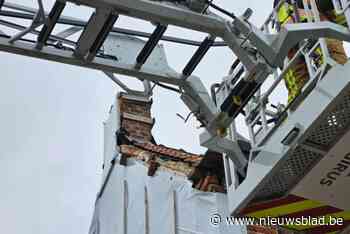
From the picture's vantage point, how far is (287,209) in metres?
6.62

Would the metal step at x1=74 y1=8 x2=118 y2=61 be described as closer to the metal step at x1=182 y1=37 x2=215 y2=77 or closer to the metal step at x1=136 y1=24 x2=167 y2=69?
the metal step at x1=136 y1=24 x2=167 y2=69

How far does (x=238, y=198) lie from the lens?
6.47 meters

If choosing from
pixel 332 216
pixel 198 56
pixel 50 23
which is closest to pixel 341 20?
pixel 198 56

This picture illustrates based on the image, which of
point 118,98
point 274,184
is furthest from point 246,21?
point 118,98

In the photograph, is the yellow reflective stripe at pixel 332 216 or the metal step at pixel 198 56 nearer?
the metal step at pixel 198 56

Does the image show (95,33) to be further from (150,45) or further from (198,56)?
(198,56)

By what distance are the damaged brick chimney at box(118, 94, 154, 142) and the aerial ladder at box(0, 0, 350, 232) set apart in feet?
17.8

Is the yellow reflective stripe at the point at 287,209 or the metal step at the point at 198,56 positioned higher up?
the metal step at the point at 198,56

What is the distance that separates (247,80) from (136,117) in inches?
252

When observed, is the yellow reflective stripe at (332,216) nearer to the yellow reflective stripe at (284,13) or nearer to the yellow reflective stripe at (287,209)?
the yellow reflective stripe at (287,209)

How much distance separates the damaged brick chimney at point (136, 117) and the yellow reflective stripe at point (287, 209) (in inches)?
223

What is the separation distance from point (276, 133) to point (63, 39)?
192cm

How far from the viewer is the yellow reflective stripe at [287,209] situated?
6505 millimetres

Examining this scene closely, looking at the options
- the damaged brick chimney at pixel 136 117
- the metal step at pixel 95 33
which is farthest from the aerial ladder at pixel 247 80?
the damaged brick chimney at pixel 136 117
